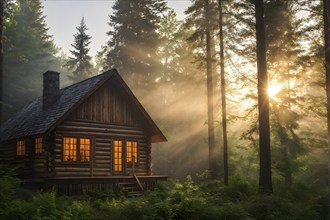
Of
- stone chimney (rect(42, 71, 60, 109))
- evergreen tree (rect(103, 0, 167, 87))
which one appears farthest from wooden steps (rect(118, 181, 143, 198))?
evergreen tree (rect(103, 0, 167, 87))

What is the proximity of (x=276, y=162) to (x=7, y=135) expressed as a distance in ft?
60.0

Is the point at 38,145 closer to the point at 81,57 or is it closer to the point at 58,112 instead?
the point at 58,112

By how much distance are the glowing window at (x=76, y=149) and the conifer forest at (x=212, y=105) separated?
331 cm

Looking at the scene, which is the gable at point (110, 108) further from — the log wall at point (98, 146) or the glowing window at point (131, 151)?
the glowing window at point (131, 151)

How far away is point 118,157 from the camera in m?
23.6

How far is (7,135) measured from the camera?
24.2 m

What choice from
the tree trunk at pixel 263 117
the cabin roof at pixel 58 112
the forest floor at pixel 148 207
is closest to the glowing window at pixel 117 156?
the cabin roof at pixel 58 112

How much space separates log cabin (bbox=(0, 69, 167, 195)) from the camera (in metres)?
20.1

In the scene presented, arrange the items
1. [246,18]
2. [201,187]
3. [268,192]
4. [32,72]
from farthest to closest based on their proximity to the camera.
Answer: [32,72] < [201,187] < [246,18] < [268,192]

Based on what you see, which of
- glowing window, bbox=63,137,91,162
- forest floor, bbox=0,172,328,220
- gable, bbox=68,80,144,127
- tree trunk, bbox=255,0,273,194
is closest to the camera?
forest floor, bbox=0,172,328,220

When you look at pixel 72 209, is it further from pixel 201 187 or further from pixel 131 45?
pixel 131 45

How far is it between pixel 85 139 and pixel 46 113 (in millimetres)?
3017

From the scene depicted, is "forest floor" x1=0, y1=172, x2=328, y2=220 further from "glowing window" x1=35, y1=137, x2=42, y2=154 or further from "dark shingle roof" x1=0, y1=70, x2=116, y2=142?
"dark shingle roof" x1=0, y1=70, x2=116, y2=142

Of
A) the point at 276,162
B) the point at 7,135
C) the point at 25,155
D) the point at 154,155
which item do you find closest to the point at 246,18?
the point at 276,162
